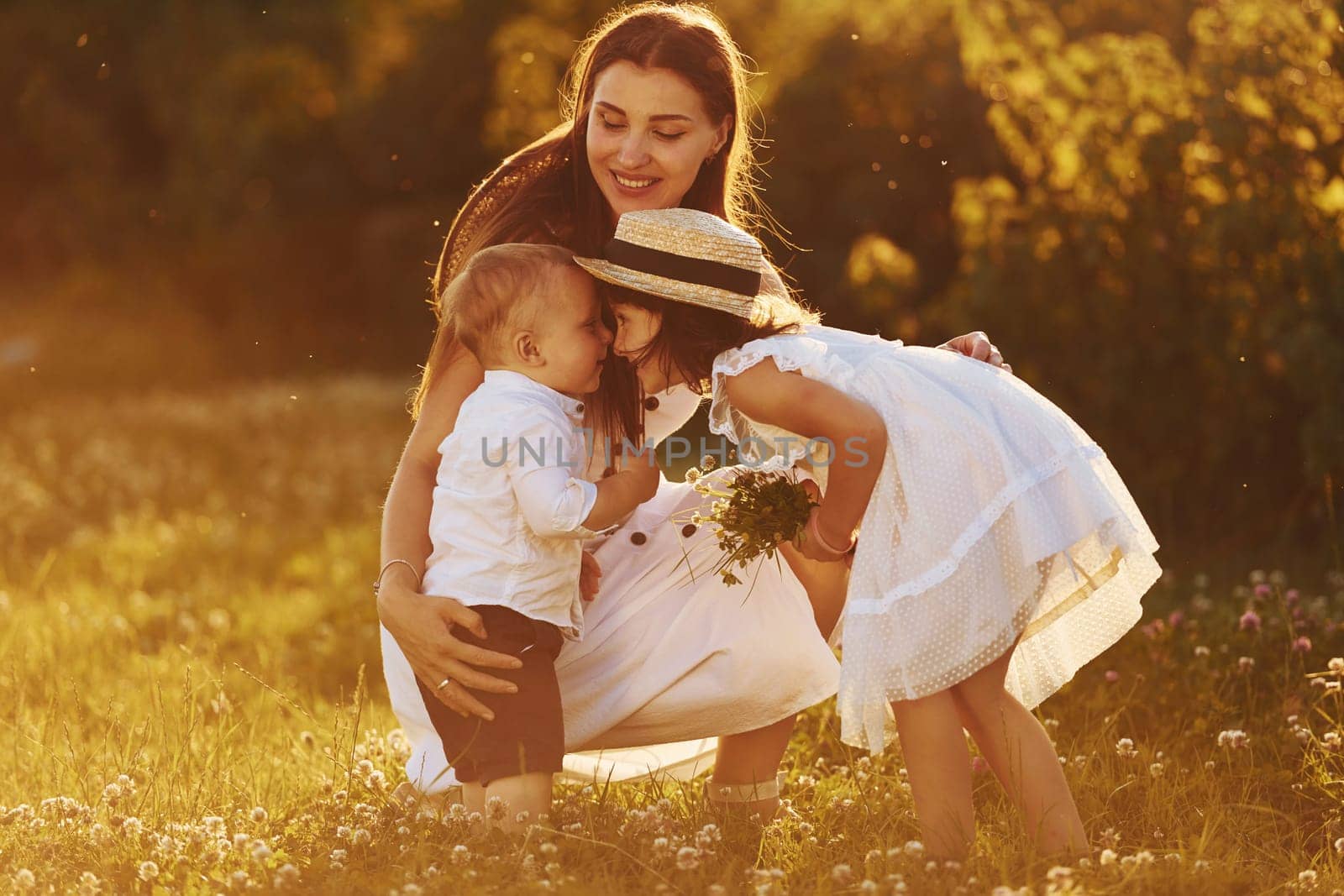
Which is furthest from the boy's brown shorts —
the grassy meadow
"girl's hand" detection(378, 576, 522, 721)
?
the grassy meadow

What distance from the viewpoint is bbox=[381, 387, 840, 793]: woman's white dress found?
371 cm

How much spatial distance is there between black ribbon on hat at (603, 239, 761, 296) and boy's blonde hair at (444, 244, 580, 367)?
181mm

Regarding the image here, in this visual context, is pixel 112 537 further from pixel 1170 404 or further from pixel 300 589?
pixel 1170 404

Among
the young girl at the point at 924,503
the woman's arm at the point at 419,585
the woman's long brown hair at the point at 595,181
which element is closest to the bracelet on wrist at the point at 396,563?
the woman's arm at the point at 419,585

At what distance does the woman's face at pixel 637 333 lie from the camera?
3.47 m

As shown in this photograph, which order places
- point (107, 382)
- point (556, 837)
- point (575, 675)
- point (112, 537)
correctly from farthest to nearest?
1. point (107, 382)
2. point (112, 537)
3. point (575, 675)
4. point (556, 837)

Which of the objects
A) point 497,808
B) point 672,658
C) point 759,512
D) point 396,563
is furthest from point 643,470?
point 497,808

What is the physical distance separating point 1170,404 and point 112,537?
5.34 meters

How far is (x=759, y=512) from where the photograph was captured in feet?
11.3

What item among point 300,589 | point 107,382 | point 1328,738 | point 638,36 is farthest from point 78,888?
point 107,382

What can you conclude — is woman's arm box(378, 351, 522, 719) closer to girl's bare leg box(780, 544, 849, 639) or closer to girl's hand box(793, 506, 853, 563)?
girl's hand box(793, 506, 853, 563)

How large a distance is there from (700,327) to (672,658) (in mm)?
858

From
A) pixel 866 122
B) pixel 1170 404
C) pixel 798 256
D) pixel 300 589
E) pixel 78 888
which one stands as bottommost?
pixel 78 888

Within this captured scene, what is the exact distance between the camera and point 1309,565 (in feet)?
20.3
